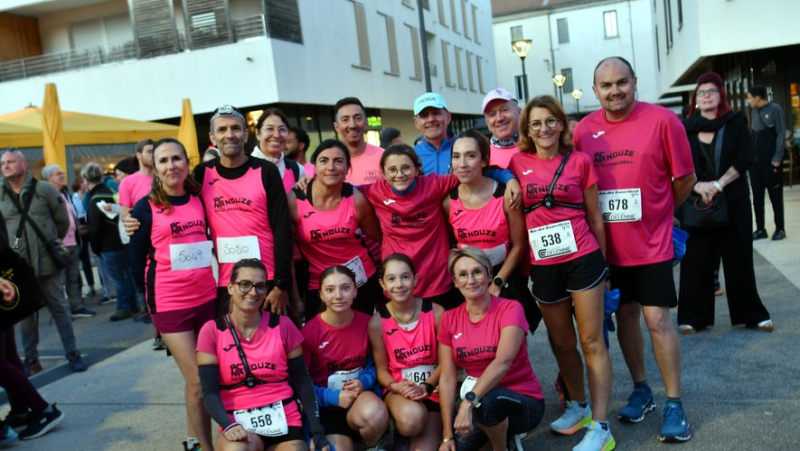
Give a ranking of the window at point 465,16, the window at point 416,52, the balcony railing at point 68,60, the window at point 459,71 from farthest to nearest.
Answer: the window at point 465,16, the window at point 459,71, the window at point 416,52, the balcony railing at point 68,60

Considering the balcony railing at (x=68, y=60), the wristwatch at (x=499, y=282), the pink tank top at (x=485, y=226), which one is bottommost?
the wristwatch at (x=499, y=282)

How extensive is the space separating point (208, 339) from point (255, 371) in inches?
11.1

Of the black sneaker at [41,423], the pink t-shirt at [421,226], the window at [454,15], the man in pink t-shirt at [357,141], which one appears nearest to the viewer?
the pink t-shirt at [421,226]

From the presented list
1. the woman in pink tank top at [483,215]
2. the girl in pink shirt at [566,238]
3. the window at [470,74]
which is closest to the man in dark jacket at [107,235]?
the woman in pink tank top at [483,215]

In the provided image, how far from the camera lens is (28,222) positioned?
632 cm

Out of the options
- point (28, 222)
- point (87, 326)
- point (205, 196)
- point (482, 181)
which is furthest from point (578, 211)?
point (87, 326)

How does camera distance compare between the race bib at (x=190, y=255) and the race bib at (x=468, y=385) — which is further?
the race bib at (x=190, y=255)

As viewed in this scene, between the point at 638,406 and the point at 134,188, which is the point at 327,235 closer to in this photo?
the point at 638,406

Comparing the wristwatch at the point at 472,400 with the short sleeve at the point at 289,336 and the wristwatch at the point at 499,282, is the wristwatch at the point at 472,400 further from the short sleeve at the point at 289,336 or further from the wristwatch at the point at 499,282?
the short sleeve at the point at 289,336

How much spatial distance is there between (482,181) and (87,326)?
6.17m

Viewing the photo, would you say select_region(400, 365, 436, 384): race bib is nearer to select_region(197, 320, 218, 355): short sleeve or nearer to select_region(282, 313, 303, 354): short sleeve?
select_region(282, 313, 303, 354): short sleeve

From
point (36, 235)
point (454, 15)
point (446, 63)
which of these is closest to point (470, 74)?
point (454, 15)

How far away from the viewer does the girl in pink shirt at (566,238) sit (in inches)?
138

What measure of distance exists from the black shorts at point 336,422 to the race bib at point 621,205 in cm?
171
